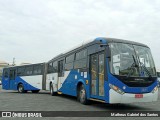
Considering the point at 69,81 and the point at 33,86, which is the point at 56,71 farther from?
the point at 33,86

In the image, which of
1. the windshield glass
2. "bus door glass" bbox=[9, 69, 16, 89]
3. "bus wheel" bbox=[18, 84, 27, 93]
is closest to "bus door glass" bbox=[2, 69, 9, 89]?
"bus door glass" bbox=[9, 69, 16, 89]

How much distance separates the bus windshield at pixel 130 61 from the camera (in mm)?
10148

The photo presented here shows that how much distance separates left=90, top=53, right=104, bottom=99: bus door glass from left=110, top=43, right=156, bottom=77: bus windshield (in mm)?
740

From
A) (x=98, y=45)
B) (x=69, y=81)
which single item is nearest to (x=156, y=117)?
(x=98, y=45)

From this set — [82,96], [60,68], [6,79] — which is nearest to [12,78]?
[6,79]

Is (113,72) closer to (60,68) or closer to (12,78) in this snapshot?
(60,68)

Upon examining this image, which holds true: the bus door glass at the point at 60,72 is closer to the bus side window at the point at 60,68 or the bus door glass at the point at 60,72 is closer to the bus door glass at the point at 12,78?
the bus side window at the point at 60,68

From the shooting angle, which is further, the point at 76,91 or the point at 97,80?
the point at 76,91

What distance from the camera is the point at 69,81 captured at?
15.0 m

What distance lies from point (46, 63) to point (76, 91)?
388 inches

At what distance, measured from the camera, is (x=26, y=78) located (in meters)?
24.9

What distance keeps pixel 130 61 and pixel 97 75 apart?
1.66 metres

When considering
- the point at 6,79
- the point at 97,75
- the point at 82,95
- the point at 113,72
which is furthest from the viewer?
the point at 6,79

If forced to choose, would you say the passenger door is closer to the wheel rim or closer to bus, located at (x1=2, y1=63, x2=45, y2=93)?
bus, located at (x1=2, y1=63, x2=45, y2=93)
